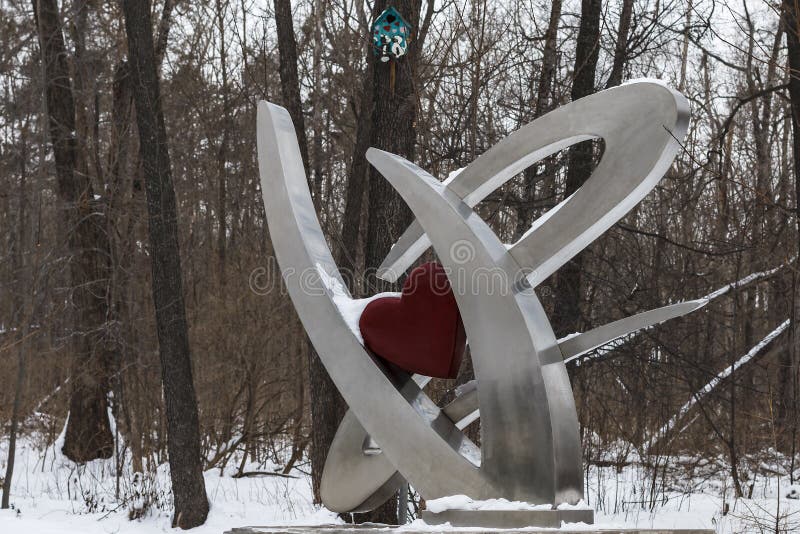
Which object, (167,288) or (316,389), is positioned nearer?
(316,389)

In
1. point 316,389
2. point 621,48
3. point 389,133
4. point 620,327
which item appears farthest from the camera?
point 621,48

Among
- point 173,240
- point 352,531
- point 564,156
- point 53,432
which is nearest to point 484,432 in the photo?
point 352,531

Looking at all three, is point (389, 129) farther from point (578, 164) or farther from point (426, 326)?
point (426, 326)

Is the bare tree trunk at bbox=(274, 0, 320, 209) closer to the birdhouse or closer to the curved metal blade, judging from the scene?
the birdhouse

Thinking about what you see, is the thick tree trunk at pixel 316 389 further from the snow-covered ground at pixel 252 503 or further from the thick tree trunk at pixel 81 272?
the thick tree trunk at pixel 81 272

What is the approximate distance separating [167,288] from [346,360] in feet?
14.6

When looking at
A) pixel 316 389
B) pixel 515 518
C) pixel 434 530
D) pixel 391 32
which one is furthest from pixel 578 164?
pixel 434 530

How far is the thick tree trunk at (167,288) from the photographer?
27.5 ft

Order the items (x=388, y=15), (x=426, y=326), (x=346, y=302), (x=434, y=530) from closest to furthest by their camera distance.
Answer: (x=434, y=530) → (x=426, y=326) → (x=346, y=302) → (x=388, y=15)

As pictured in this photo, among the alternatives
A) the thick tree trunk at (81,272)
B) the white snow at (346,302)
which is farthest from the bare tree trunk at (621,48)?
the thick tree trunk at (81,272)

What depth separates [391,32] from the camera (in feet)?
24.1

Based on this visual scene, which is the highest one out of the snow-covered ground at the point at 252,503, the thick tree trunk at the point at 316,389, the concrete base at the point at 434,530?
the thick tree trunk at the point at 316,389

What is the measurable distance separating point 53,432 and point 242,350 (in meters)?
4.24

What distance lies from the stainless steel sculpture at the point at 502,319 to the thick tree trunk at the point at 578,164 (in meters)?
5.00
